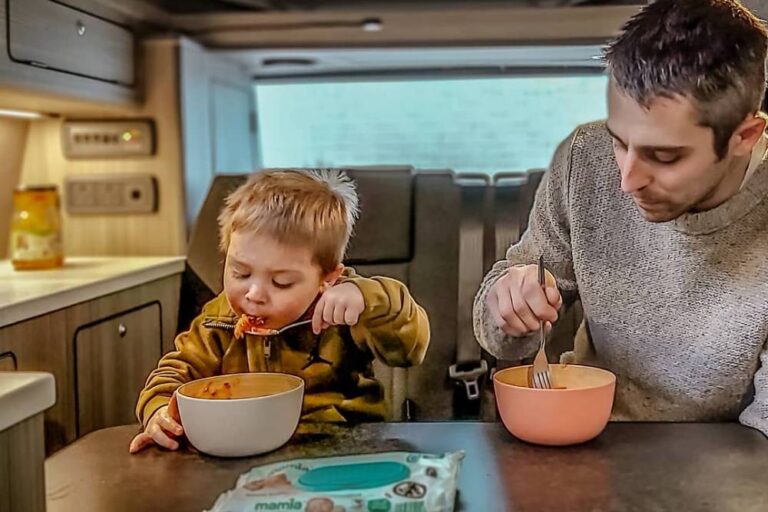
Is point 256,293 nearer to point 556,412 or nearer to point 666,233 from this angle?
point 556,412

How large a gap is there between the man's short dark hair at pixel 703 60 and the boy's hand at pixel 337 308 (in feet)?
0.99

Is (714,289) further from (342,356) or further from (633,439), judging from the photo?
(342,356)

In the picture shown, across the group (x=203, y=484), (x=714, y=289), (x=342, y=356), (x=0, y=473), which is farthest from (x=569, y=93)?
(x=0, y=473)

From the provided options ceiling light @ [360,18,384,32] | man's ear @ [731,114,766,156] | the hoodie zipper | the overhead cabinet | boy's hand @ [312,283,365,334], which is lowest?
the hoodie zipper

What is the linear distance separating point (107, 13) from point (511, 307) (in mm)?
1098

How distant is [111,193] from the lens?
1.75 meters

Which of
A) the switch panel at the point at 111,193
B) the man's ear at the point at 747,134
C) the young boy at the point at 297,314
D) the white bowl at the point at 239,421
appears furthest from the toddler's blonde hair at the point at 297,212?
the switch panel at the point at 111,193

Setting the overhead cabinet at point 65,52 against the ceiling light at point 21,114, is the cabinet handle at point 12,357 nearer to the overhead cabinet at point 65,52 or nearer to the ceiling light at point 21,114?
the overhead cabinet at point 65,52

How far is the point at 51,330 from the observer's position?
1.19 m

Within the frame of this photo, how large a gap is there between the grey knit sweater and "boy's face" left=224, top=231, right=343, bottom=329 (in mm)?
224

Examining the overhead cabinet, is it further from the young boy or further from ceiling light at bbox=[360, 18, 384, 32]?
the young boy

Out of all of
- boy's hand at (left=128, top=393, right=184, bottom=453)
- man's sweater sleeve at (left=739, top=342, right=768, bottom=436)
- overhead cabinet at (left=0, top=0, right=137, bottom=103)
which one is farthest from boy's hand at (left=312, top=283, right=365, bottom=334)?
overhead cabinet at (left=0, top=0, right=137, bottom=103)

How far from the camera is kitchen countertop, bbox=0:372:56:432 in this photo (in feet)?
1.71

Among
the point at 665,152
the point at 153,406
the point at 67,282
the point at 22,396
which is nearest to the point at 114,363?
the point at 67,282
